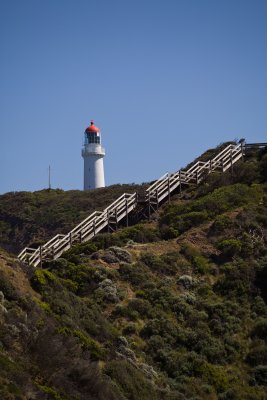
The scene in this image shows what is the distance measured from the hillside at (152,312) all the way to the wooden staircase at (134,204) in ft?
4.58

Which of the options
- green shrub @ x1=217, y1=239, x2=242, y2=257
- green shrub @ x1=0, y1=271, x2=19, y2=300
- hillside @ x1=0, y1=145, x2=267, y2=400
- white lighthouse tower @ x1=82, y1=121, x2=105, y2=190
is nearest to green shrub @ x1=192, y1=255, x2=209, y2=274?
hillside @ x1=0, y1=145, x2=267, y2=400

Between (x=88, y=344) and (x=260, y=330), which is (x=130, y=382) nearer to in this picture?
(x=88, y=344)

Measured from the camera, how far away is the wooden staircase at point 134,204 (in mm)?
42228

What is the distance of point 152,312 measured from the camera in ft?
112

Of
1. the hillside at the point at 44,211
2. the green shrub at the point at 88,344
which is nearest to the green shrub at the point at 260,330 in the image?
the green shrub at the point at 88,344

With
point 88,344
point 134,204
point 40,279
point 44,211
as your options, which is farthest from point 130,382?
point 44,211

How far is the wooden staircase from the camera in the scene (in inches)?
1663

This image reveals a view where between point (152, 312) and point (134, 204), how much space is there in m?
15.7

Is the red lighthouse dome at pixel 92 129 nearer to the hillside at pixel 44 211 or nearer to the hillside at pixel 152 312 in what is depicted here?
the hillside at pixel 44 211

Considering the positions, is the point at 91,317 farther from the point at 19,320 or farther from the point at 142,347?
the point at 19,320

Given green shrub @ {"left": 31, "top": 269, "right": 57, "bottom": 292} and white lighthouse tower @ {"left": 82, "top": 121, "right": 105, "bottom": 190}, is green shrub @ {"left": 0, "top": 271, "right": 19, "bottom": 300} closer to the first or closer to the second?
green shrub @ {"left": 31, "top": 269, "right": 57, "bottom": 292}

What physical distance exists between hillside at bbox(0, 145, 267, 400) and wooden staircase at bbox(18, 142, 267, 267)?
1.39m

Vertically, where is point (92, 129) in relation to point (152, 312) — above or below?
above

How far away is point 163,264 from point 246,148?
68.6 ft
